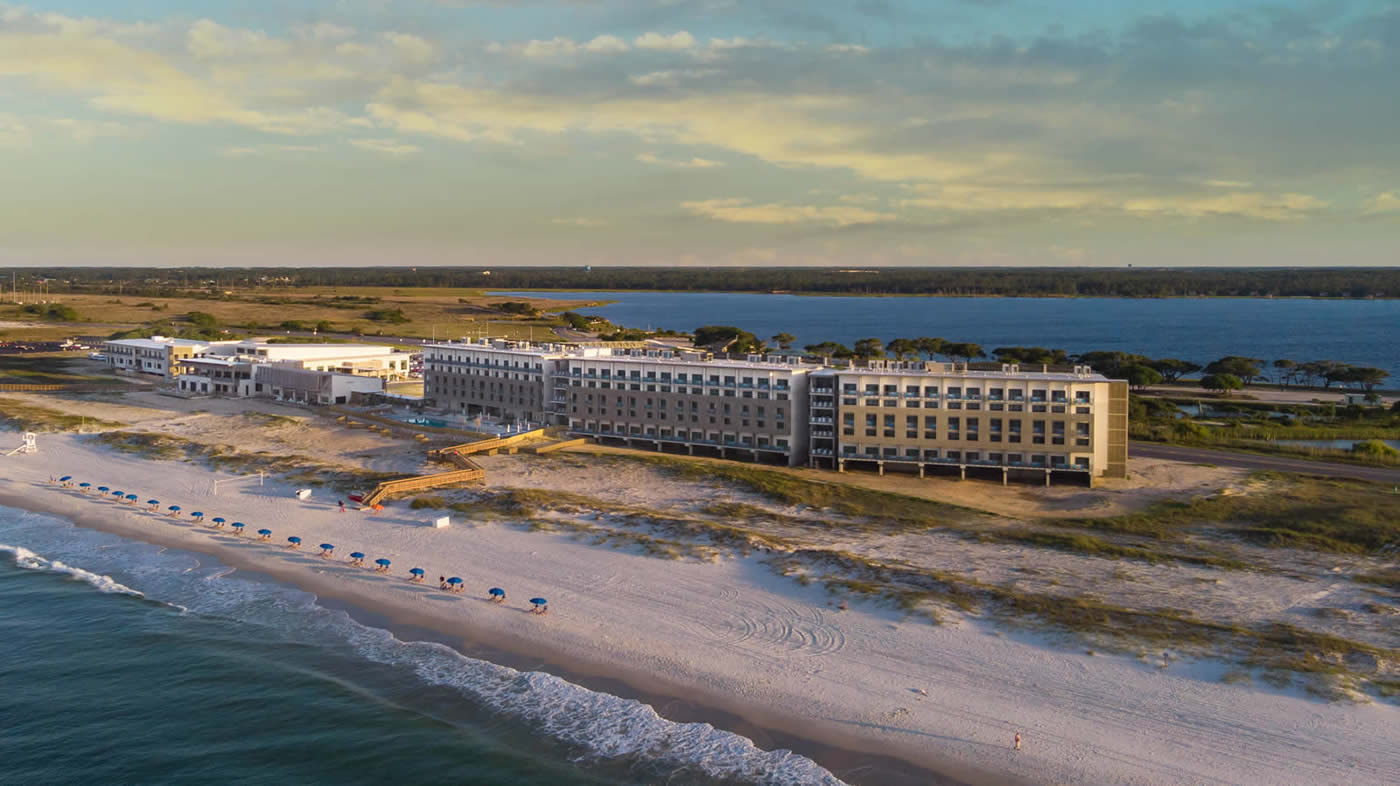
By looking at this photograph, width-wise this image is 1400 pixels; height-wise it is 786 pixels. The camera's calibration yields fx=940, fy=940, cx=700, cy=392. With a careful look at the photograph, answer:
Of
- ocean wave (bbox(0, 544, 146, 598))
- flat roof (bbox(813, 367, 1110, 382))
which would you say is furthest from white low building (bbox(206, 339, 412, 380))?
flat roof (bbox(813, 367, 1110, 382))

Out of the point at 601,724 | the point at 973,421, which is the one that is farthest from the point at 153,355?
the point at 601,724

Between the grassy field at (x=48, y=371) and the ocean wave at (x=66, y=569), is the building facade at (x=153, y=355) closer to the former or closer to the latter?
the grassy field at (x=48, y=371)

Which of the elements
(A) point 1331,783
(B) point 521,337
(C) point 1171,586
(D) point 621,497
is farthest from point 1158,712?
(B) point 521,337

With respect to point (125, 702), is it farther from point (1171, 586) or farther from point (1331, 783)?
point (1171, 586)

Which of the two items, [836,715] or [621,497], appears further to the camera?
[621,497]

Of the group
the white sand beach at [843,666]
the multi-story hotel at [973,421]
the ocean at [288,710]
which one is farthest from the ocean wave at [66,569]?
the multi-story hotel at [973,421]

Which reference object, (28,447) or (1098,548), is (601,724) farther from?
(28,447)
